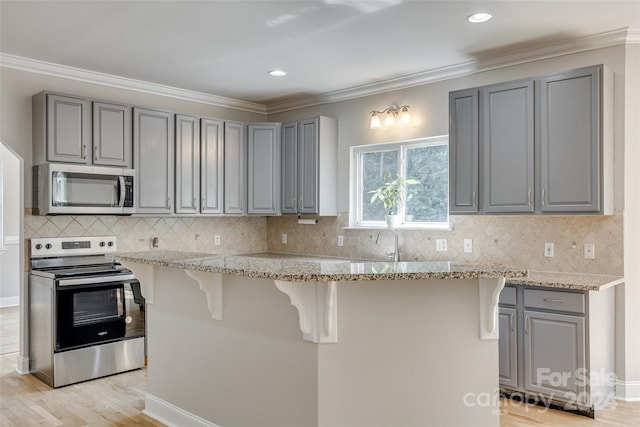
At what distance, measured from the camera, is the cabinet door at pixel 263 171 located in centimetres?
540

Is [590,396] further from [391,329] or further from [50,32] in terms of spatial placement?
[50,32]

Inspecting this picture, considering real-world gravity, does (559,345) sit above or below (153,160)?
below

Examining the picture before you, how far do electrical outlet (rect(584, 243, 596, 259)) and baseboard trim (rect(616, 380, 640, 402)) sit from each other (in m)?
0.89

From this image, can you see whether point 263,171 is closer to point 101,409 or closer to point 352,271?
point 101,409

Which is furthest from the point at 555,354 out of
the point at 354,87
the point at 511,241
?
the point at 354,87

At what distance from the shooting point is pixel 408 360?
2.24 metres

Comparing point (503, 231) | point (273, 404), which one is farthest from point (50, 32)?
point (503, 231)

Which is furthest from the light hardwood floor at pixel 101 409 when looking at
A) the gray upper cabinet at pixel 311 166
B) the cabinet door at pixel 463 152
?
the gray upper cabinet at pixel 311 166

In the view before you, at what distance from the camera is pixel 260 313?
2449 millimetres

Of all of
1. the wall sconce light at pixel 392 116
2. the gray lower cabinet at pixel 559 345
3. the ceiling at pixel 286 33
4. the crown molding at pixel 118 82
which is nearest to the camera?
the ceiling at pixel 286 33

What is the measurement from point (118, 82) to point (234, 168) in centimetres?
140

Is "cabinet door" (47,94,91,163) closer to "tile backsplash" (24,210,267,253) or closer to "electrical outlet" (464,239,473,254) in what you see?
"tile backsplash" (24,210,267,253)

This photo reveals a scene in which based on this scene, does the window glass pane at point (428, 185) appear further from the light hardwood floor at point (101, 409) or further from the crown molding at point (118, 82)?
the crown molding at point (118, 82)

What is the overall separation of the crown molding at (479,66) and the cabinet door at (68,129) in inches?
89.3
